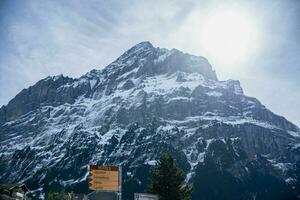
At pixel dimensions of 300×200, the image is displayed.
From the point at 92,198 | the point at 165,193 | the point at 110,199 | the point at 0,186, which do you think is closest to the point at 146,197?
the point at 165,193

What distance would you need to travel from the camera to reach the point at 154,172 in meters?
57.8

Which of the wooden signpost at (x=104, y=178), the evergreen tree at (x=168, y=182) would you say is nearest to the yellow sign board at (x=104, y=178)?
the wooden signpost at (x=104, y=178)

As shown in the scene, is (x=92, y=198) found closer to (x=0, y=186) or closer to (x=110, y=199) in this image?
(x=110, y=199)

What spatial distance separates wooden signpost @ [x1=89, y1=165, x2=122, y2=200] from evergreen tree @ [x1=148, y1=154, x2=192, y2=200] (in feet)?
42.4

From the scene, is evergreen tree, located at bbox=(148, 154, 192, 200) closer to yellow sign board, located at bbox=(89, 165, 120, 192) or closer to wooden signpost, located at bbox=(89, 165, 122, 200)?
wooden signpost, located at bbox=(89, 165, 122, 200)

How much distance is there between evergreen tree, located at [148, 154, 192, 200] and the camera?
55.6m

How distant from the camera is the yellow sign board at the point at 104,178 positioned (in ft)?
138

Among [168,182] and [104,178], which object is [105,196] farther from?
[104,178]

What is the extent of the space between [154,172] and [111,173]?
49.7 ft

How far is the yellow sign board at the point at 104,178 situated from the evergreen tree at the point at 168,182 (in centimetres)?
1302

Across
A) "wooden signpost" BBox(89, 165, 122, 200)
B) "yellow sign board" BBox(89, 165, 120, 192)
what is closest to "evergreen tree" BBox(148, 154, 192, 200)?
"wooden signpost" BBox(89, 165, 122, 200)

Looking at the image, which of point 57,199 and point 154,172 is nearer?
point 154,172

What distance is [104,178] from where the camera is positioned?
42.8 meters

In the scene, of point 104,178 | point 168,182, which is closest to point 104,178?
point 104,178
